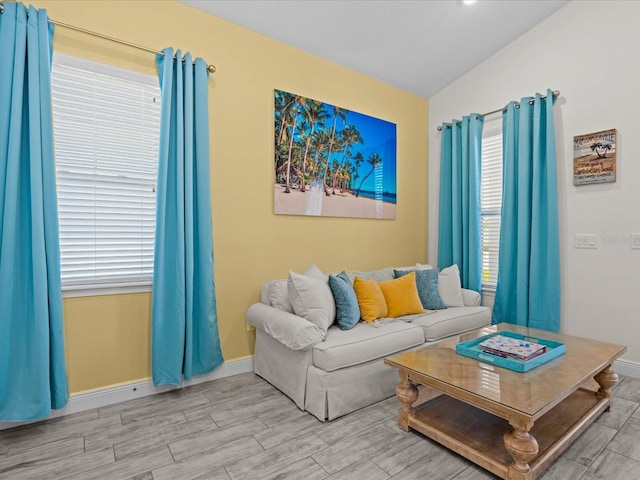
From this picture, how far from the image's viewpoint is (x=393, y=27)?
10.4ft

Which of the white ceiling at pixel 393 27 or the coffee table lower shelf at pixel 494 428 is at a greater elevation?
the white ceiling at pixel 393 27

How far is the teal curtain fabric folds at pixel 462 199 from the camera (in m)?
3.81

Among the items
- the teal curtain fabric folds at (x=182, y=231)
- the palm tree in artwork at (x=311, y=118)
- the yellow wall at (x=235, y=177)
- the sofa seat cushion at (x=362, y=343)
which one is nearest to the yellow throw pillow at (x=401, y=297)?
the sofa seat cushion at (x=362, y=343)

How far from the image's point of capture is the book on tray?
6.56ft

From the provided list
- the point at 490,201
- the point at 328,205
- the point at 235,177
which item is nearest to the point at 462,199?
the point at 490,201

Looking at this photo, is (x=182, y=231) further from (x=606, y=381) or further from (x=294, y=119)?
(x=606, y=381)

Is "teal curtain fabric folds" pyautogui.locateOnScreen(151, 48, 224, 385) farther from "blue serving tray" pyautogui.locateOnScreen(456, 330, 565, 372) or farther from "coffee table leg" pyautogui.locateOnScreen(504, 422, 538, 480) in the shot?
"coffee table leg" pyautogui.locateOnScreen(504, 422, 538, 480)

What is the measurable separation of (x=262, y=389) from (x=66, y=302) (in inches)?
56.8

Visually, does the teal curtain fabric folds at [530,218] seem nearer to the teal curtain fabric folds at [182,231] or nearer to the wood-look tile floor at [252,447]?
the wood-look tile floor at [252,447]

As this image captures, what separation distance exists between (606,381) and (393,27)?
10.2ft

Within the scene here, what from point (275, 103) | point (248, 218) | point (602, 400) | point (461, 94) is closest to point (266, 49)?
point (275, 103)

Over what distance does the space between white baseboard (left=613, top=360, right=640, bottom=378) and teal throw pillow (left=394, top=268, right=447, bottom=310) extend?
1422mm

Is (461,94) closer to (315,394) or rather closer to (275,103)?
(275,103)

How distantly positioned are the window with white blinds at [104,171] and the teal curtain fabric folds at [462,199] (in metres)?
3.01
